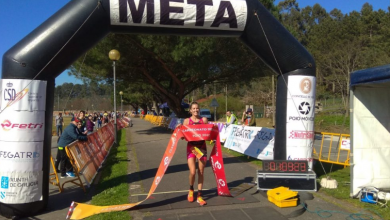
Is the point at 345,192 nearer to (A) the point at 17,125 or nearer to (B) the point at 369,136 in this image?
(B) the point at 369,136

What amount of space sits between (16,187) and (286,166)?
5194 millimetres

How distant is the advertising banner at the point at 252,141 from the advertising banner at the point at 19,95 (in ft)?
23.6

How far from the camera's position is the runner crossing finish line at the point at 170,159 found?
5324mm

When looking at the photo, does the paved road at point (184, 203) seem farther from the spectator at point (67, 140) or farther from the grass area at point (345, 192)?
the spectator at point (67, 140)

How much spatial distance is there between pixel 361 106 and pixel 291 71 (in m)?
1.63

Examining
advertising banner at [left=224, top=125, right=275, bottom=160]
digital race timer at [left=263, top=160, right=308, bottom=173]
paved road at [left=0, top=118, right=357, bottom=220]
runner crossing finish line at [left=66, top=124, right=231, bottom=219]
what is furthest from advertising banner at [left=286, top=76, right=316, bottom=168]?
advertising banner at [left=224, top=125, right=275, bottom=160]

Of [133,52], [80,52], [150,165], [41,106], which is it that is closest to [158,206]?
[41,106]

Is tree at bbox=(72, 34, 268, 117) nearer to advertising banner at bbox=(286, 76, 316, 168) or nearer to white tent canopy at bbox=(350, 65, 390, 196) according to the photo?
advertising banner at bbox=(286, 76, 316, 168)

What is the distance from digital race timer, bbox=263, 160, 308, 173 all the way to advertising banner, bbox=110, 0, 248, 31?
3.05 m

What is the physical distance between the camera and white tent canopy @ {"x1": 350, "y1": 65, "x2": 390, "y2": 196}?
633 centimetres

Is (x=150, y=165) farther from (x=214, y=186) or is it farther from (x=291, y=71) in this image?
(x=291, y=71)

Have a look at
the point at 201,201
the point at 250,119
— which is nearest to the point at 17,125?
the point at 201,201

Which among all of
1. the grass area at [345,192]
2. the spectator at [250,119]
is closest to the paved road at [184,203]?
the grass area at [345,192]

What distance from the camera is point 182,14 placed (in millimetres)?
6516
